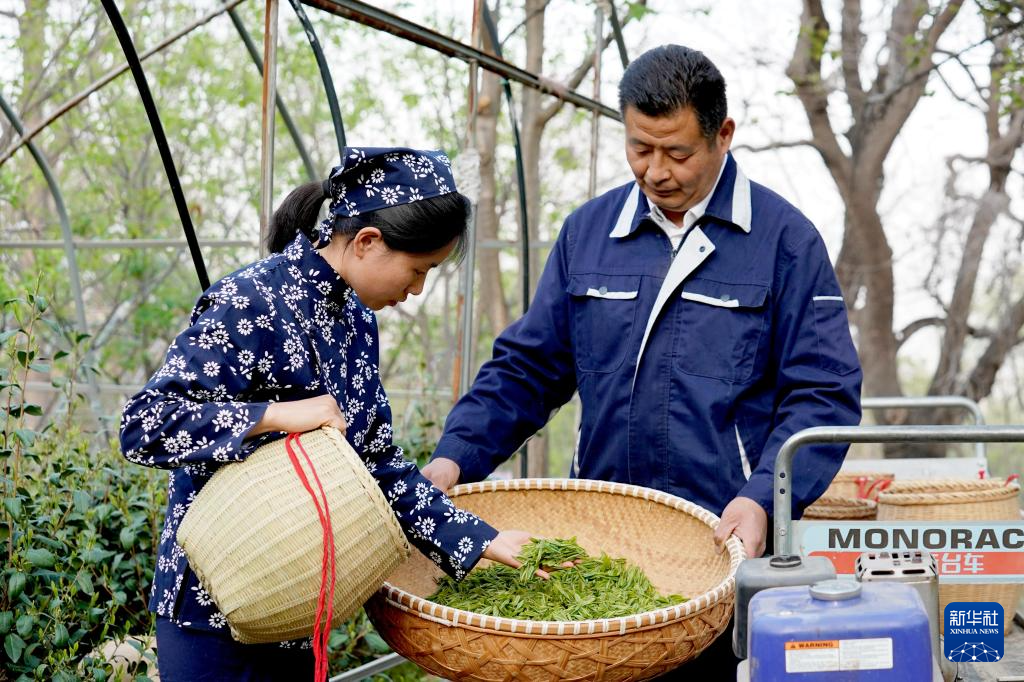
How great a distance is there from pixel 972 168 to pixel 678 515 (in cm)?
918

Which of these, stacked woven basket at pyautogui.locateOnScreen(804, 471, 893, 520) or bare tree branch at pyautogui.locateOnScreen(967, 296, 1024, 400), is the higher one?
stacked woven basket at pyautogui.locateOnScreen(804, 471, 893, 520)

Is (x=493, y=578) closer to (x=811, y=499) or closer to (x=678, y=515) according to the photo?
(x=678, y=515)

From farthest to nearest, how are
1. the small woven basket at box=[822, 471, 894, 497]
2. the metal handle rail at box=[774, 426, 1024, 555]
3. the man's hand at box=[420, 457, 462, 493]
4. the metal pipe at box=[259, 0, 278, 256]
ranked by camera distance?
the small woven basket at box=[822, 471, 894, 497] < the metal pipe at box=[259, 0, 278, 256] < the man's hand at box=[420, 457, 462, 493] < the metal handle rail at box=[774, 426, 1024, 555]

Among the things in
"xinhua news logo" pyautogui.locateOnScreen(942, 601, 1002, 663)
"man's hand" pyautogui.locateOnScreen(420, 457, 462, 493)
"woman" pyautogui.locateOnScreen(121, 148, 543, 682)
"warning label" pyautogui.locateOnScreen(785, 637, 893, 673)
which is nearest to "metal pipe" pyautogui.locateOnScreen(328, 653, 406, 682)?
"man's hand" pyautogui.locateOnScreen(420, 457, 462, 493)

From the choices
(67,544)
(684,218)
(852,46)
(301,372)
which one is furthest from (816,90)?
(301,372)

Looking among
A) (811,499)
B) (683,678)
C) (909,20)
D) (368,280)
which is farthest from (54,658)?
(909,20)

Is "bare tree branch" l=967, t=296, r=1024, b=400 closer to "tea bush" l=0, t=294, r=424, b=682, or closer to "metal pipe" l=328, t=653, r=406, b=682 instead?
"tea bush" l=0, t=294, r=424, b=682

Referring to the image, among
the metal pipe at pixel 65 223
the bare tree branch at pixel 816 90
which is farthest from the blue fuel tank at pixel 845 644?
the bare tree branch at pixel 816 90

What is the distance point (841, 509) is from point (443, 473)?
1.59 meters

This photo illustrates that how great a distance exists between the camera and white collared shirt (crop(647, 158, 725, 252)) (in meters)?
2.66

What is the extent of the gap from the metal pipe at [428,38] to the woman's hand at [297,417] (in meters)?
1.38

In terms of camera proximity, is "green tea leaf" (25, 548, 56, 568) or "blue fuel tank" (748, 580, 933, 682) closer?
"blue fuel tank" (748, 580, 933, 682)

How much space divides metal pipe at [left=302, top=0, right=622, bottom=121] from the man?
40 centimetres

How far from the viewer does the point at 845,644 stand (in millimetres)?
1585
